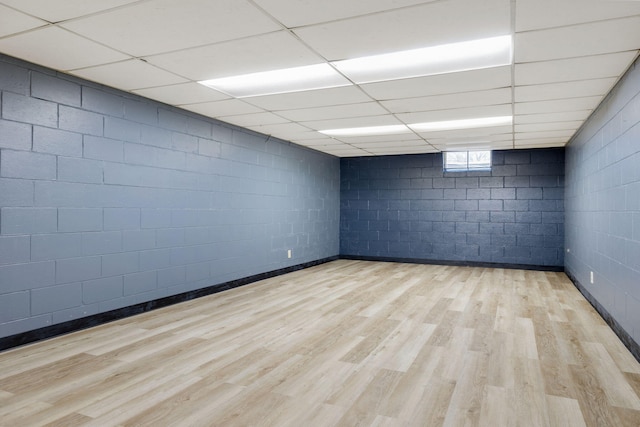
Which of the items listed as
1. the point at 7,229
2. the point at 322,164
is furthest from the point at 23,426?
the point at 322,164

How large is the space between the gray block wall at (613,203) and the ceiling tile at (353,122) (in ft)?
7.28

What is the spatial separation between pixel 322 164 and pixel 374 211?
1.55 m

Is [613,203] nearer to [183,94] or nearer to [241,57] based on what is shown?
[241,57]

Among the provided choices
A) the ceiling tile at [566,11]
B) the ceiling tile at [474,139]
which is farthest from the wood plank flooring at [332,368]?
the ceiling tile at [474,139]

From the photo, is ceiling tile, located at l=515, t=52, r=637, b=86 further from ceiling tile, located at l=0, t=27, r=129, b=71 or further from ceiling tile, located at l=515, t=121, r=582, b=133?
ceiling tile, located at l=0, t=27, r=129, b=71

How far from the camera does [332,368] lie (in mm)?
2809

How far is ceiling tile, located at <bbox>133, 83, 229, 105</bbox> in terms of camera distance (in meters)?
3.87

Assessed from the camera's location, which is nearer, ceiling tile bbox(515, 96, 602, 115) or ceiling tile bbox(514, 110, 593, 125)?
ceiling tile bbox(515, 96, 602, 115)

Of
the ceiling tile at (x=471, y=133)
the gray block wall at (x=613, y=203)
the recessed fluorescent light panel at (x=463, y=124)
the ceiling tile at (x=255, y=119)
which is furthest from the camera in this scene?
the ceiling tile at (x=471, y=133)

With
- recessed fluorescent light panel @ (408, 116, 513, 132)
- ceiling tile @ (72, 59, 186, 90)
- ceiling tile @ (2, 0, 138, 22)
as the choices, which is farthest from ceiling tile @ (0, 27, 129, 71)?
recessed fluorescent light panel @ (408, 116, 513, 132)

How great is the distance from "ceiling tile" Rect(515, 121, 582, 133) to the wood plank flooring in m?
2.28

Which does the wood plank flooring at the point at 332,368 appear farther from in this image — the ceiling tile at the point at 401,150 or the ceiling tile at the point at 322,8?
the ceiling tile at the point at 401,150

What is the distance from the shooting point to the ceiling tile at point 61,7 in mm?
2258

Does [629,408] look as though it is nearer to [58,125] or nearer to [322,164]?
[58,125]
